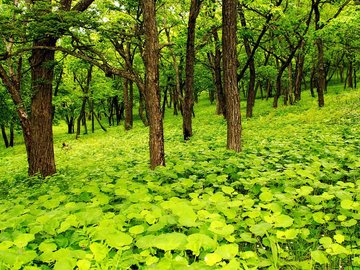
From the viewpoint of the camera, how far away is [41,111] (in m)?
9.67

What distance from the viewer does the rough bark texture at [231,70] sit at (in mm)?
8906

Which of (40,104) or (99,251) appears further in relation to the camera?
(40,104)

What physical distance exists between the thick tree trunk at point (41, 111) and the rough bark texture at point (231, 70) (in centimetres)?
488

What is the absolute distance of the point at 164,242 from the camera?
9.09ft

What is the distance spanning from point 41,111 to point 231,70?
5677 millimetres

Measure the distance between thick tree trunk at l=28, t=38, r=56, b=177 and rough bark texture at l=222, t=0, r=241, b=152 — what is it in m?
4.88

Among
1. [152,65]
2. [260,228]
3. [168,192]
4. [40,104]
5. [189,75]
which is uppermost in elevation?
[189,75]

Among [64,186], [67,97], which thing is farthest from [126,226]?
[67,97]

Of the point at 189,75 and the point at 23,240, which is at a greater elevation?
the point at 189,75

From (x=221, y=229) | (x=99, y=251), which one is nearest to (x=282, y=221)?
(x=221, y=229)

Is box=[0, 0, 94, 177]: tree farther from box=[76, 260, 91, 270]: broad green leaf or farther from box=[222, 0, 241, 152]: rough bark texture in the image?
box=[76, 260, 91, 270]: broad green leaf

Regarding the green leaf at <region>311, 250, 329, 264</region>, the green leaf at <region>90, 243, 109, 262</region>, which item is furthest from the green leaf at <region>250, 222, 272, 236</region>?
the green leaf at <region>90, 243, 109, 262</region>

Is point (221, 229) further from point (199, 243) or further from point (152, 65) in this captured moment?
point (152, 65)

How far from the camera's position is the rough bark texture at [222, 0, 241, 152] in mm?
8906
